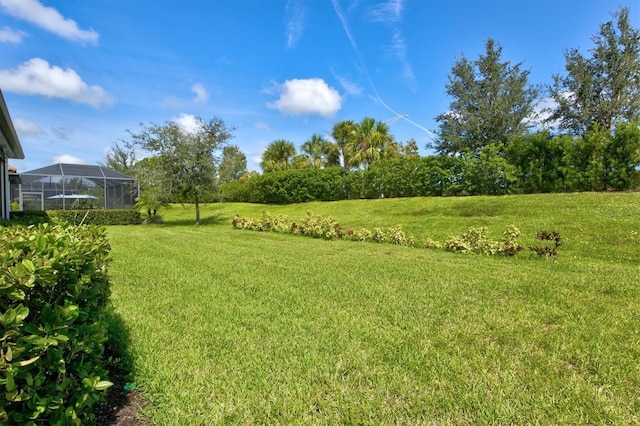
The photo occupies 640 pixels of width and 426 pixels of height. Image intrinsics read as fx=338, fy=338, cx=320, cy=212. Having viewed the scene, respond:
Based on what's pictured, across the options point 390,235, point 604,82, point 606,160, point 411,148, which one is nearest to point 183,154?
point 390,235

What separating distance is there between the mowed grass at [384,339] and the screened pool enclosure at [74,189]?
15.1 m

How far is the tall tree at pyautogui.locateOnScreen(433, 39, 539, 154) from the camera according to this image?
2194 cm

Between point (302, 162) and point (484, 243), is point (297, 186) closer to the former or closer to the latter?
point (302, 162)

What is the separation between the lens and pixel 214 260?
255 inches

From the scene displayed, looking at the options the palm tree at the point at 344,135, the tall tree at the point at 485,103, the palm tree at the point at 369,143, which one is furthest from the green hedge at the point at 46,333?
the palm tree at the point at 344,135

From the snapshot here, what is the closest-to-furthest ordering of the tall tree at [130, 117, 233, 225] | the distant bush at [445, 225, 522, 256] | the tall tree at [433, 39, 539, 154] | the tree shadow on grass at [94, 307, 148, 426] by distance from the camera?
the tree shadow on grass at [94, 307, 148, 426]
the distant bush at [445, 225, 522, 256]
the tall tree at [130, 117, 233, 225]
the tall tree at [433, 39, 539, 154]

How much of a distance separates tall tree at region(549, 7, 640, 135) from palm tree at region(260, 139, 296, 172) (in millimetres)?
22703

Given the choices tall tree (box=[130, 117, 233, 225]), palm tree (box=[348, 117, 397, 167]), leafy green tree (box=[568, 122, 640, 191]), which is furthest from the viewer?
palm tree (box=[348, 117, 397, 167])

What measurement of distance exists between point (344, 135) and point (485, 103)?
38.3 feet

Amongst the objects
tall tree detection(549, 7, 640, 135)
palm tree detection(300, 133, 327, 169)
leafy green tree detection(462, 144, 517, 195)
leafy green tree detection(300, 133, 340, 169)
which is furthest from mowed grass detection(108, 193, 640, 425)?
palm tree detection(300, 133, 327, 169)

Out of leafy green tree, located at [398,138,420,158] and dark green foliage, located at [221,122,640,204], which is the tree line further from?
leafy green tree, located at [398,138,420,158]

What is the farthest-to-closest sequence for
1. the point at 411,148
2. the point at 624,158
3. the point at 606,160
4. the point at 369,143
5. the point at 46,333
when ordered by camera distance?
1. the point at 411,148
2. the point at 369,143
3. the point at 606,160
4. the point at 624,158
5. the point at 46,333

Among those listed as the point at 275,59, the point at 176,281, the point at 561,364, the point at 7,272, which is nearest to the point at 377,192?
the point at 275,59

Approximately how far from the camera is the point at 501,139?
2206 cm
